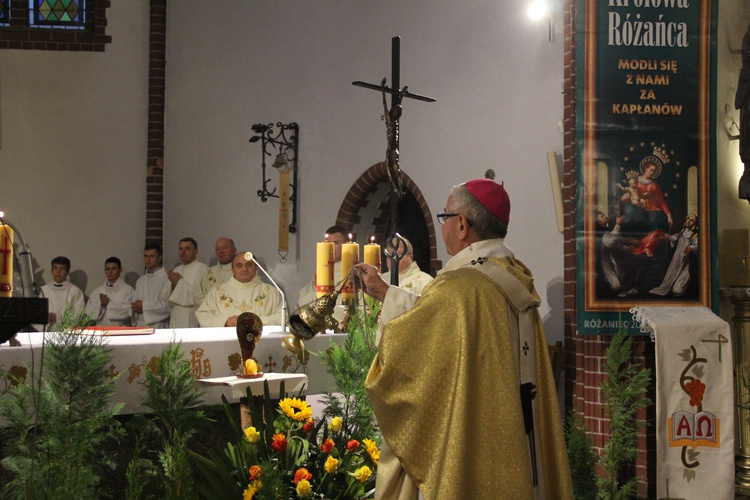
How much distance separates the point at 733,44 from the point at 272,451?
436 cm

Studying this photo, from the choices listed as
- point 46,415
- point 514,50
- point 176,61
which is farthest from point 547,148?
point 176,61

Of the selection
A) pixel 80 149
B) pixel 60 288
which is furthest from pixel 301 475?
pixel 80 149

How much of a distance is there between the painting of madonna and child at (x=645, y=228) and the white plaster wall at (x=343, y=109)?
703 mm

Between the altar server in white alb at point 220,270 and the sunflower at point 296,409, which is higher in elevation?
the altar server in white alb at point 220,270

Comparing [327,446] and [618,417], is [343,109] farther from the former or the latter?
[327,446]

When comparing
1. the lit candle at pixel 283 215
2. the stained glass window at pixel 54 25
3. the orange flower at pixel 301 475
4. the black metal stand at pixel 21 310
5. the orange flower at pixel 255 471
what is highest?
the stained glass window at pixel 54 25

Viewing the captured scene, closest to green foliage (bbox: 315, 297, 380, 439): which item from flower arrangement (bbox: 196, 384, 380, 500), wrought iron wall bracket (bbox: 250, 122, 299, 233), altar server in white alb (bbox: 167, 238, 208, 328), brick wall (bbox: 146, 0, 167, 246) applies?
flower arrangement (bbox: 196, 384, 380, 500)

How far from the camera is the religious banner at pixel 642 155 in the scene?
18.5 ft

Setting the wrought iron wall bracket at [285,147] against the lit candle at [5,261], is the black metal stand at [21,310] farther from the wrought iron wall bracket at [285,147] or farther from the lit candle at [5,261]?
the wrought iron wall bracket at [285,147]

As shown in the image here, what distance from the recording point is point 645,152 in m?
5.69

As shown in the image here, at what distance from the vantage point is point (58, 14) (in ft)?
37.5

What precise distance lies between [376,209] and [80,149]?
13.9ft

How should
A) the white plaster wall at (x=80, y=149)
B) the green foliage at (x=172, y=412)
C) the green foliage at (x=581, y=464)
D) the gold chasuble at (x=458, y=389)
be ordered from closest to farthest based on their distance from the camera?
the gold chasuble at (x=458, y=389), the green foliage at (x=172, y=412), the green foliage at (x=581, y=464), the white plaster wall at (x=80, y=149)

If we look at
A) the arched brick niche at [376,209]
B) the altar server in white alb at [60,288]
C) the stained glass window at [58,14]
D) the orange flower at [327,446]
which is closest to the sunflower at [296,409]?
the orange flower at [327,446]
